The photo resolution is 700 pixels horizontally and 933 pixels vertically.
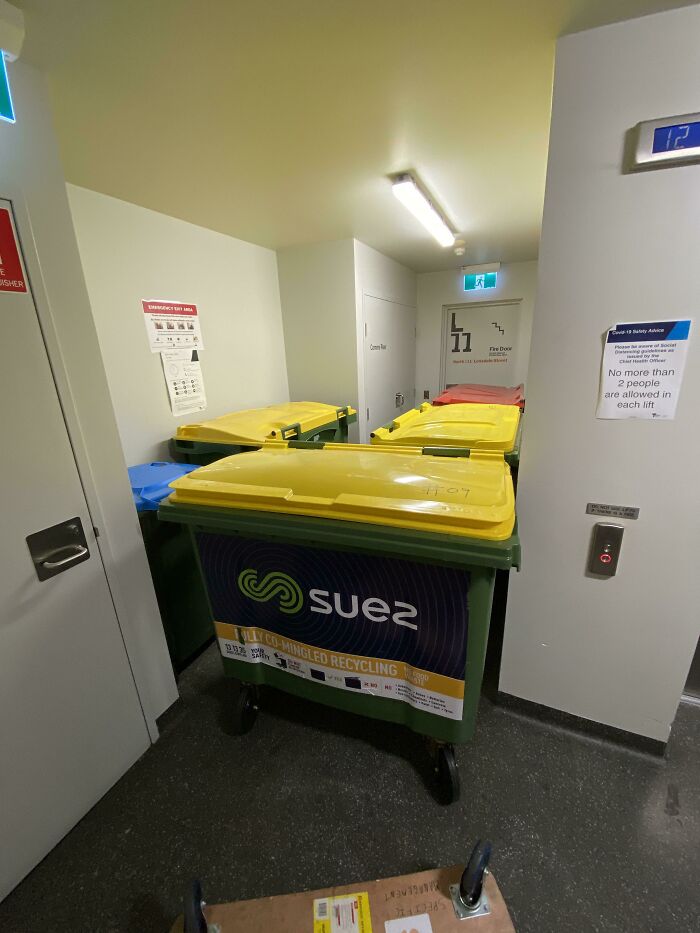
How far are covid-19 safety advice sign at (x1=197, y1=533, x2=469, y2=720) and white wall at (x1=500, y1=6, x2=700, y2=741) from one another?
1.64 ft

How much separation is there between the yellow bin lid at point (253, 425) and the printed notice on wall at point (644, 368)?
61.7 inches

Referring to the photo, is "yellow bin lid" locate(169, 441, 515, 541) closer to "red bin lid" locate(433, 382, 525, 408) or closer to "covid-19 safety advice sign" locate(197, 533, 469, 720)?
"covid-19 safety advice sign" locate(197, 533, 469, 720)

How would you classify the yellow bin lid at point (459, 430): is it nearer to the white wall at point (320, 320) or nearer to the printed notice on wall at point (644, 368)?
the printed notice on wall at point (644, 368)

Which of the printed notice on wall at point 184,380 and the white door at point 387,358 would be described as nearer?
the printed notice on wall at point 184,380

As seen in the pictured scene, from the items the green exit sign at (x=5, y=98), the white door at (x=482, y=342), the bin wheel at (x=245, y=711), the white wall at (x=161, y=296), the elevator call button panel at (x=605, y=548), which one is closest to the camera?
the green exit sign at (x=5, y=98)

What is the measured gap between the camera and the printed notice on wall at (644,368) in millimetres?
1017

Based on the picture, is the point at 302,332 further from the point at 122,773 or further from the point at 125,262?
the point at 122,773

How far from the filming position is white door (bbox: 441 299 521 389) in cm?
445

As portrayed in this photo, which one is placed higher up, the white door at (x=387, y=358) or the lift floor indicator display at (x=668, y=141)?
the lift floor indicator display at (x=668, y=141)

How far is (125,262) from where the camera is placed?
6.49 feet

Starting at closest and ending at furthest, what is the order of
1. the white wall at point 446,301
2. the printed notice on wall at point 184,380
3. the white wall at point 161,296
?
the white wall at point 161,296 < the printed notice on wall at point 184,380 < the white wall at point 446,301

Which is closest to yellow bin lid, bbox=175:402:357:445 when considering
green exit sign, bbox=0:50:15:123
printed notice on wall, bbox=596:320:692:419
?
green exit sign, bbox=0:50:15:123

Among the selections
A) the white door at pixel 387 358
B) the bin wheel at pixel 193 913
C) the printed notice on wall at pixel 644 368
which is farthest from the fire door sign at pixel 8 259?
the white door at pixel 387 358

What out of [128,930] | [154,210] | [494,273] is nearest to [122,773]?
[128,930]
